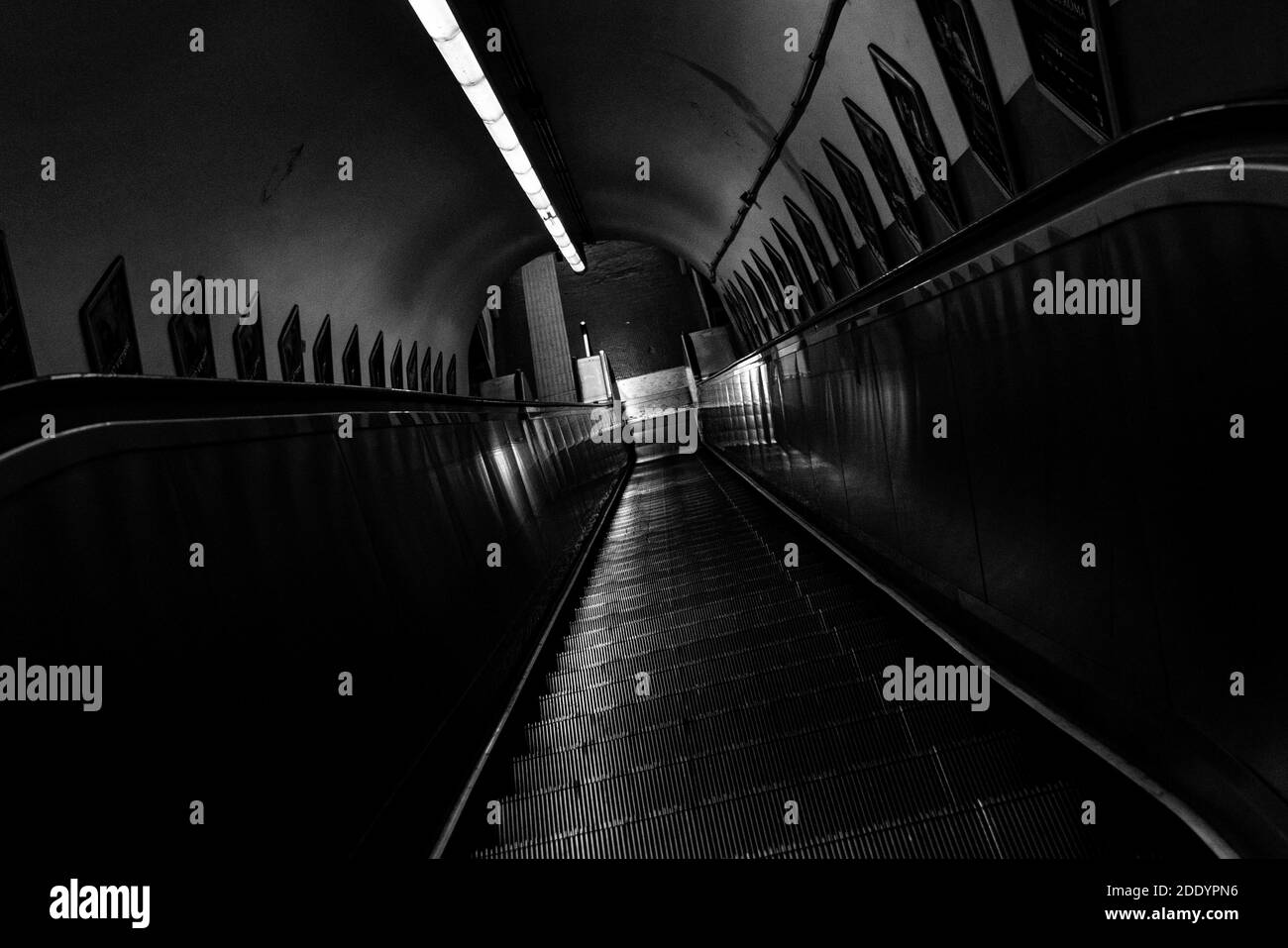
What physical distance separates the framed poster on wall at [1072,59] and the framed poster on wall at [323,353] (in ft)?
31.4

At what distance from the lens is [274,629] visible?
2.32m

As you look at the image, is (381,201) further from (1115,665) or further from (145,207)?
(1115,665)

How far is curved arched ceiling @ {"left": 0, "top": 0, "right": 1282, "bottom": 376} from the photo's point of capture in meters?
6.40

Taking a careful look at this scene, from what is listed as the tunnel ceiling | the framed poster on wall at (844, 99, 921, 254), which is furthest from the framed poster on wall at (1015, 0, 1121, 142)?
the framed poster on wall at (844, 99, 921, 254)

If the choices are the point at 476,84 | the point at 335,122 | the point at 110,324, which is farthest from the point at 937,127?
the point at 110,324

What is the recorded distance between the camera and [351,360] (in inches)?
582

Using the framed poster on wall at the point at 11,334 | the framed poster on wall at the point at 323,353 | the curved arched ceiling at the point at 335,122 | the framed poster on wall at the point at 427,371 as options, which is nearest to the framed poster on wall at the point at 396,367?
the curved arched ceiling at the point at 335,122

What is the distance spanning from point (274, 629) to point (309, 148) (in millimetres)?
8295

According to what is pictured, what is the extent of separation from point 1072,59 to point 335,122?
679cm

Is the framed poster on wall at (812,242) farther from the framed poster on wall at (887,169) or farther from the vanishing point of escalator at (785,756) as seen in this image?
the vanishing point of escalator at (785,756)

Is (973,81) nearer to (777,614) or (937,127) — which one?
(937,127)

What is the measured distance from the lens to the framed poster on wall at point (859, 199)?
10.9m
